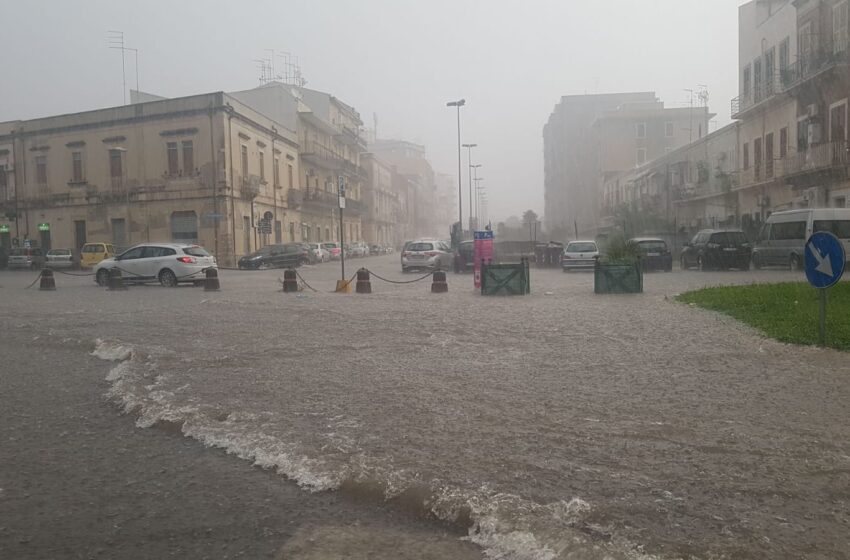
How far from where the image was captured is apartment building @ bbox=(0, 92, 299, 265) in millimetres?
40556

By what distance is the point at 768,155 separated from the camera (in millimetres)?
35062

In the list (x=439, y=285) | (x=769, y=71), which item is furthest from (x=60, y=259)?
(x=769, y=71)

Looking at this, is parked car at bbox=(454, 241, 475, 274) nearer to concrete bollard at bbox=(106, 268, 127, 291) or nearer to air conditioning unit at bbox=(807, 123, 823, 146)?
concrete bollard at bbox=(106, 268, 127, 291)

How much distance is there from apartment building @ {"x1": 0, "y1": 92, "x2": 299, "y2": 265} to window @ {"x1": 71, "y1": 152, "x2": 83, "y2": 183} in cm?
7

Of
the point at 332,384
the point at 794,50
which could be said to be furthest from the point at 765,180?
the point at 332,384

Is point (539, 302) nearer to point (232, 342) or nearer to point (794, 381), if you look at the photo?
point (232, 342)

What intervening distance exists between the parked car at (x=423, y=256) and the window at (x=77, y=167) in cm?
2610

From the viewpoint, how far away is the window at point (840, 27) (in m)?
27.3

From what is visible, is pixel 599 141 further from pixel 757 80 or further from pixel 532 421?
pixel 532 421

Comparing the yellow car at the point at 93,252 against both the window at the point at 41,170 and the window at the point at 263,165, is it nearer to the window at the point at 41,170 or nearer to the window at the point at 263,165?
the window at the point at 41,170

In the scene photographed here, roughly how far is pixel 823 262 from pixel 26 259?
43.1 meters

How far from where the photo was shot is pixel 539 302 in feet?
48.1

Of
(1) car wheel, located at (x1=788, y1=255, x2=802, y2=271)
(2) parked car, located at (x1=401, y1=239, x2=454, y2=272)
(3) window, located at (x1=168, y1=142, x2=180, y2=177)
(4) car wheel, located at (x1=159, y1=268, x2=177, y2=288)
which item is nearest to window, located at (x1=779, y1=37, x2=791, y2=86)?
(1) car wheel, located at (x1=788, y1=255, x2=802, y2=271)

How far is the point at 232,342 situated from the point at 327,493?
19.8 ft
